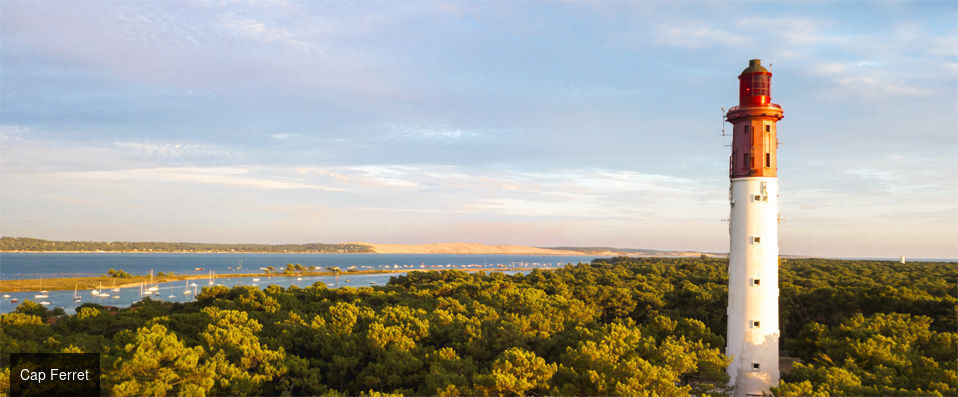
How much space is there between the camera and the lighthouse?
82.3ft

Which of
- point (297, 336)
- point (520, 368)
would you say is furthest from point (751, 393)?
point (297, 336)

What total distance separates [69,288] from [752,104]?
489 feet

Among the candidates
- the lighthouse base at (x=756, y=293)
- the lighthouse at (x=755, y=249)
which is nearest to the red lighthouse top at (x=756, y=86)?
the lighthouse at (x=755, y=249)

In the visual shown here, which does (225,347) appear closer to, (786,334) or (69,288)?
(786,334)

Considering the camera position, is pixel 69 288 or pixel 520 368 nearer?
pixel 520 368

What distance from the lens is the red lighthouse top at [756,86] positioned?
2549 cm

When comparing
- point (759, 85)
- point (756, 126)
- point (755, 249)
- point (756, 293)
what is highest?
point (759, 85)

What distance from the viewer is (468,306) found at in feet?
123

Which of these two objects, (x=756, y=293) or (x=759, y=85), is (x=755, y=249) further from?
(x=759, y=85)

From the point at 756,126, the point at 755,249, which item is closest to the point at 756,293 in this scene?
the point at 755,249

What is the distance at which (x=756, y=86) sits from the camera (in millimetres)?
25609

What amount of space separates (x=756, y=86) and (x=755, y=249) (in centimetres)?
735

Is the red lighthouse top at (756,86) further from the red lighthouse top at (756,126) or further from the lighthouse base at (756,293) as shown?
the lighthouse base at (756,293)

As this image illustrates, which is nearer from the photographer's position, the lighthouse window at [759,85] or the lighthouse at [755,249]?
the lighthouse at [755,249]
